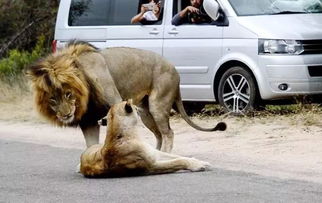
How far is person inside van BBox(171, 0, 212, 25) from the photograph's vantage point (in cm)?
1435

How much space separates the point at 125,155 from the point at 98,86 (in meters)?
1.44

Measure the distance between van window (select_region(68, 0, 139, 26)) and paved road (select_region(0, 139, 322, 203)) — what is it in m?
5.42

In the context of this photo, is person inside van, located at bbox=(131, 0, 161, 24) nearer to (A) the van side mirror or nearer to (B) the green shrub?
(A) the van side mirror

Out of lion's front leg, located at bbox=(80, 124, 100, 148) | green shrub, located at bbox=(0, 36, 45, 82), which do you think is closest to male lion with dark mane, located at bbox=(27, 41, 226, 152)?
lion's front leg, located at bbox=(80, 124, 100, 148)

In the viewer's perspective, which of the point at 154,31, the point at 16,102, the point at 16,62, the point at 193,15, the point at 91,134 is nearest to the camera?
the point at 91,134

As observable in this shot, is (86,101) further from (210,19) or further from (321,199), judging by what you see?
(210,19)

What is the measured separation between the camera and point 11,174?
32.1ft

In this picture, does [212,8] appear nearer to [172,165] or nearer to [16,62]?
[172,165]

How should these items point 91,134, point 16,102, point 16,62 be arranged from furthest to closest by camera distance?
1. point 16,62
2. point 16,102
3. point 91,134

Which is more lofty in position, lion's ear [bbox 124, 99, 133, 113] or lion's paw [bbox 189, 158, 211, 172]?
lion's ear [bbox 124, 99, 133, 113]

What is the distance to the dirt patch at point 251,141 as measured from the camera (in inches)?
392

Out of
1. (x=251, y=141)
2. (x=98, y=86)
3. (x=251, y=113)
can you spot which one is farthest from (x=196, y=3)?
(x=98, y=86)

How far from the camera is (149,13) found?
48.6 ft

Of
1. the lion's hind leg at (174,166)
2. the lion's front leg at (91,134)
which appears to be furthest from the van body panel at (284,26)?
the lion's hind leg at (174,166)
